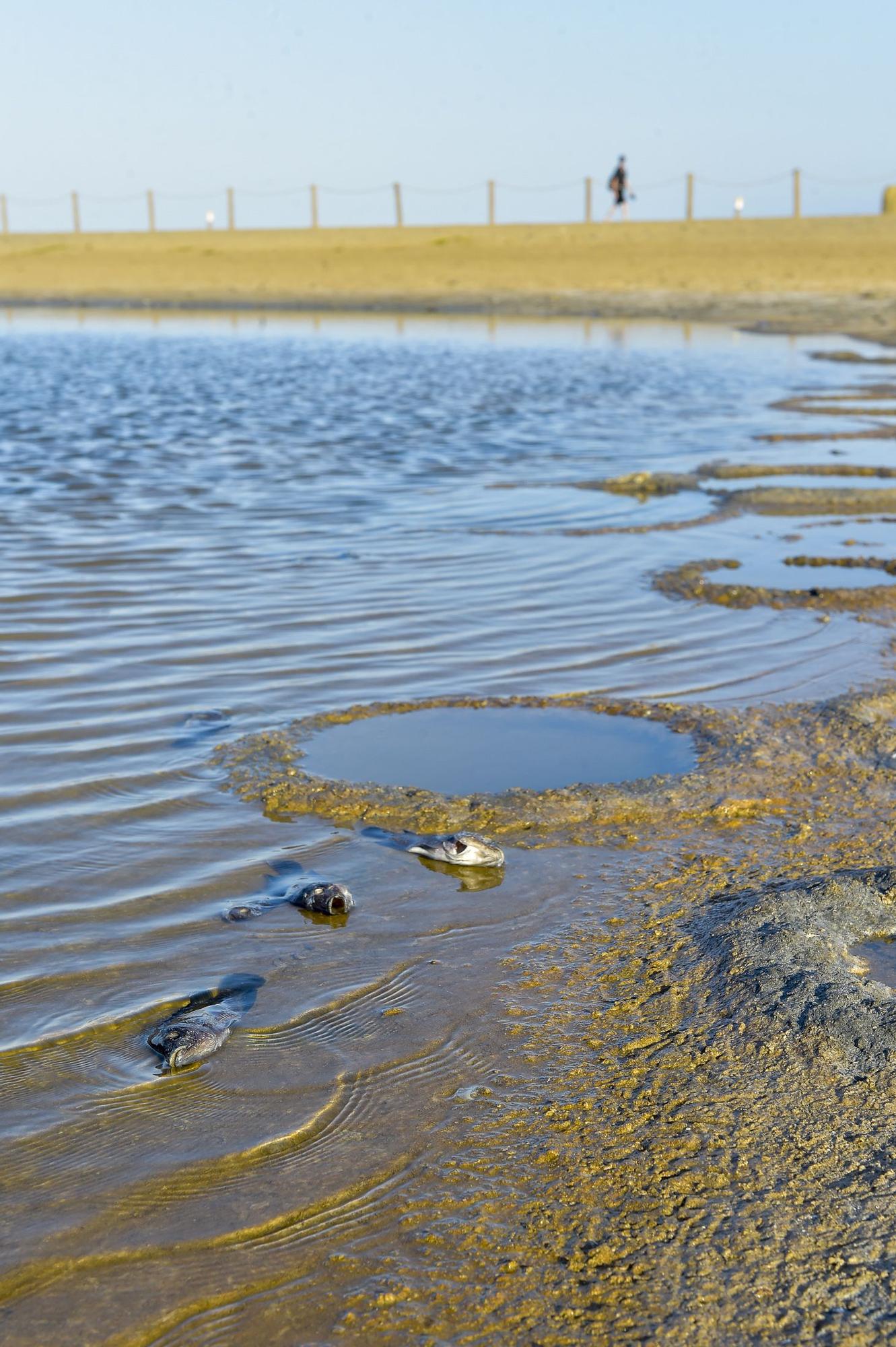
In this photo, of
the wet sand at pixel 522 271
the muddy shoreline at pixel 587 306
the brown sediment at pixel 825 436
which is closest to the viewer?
the brown sediment at pixel 825 436

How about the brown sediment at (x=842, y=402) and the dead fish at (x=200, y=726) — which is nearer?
the dead fish at (x=200, y=726)

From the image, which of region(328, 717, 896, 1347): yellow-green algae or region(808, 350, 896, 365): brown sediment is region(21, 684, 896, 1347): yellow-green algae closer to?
region(328, 717, 896, 1347): yellow-green algae

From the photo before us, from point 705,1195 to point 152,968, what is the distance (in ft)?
4.36

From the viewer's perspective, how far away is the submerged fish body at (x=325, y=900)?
10.3ft

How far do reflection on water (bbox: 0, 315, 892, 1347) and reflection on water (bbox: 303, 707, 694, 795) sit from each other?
268 millimetres

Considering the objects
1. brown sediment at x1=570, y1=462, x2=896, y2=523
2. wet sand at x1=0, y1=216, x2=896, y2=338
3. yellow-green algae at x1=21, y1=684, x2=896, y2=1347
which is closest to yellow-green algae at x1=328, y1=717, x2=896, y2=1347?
yellow-green algae at x1=21, y1=684, x2=896, y2=1347

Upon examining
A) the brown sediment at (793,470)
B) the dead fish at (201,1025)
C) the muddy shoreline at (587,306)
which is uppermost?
the muddy shoreline at (587,306)

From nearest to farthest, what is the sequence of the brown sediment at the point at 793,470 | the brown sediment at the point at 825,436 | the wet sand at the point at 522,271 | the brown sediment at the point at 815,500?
the brown sediment at the point at 815,500 < the brown sediment at the point at 793,470 < the brown sediment at the point at 825,436 < the wet sand at the point at 522,271

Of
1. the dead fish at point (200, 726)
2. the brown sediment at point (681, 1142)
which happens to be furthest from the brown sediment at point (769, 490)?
the brown sediment at point (681, 1142)

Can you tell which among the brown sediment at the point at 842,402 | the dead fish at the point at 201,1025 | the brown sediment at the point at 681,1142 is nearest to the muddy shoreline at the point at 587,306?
the brown sediment at the point at 842,402

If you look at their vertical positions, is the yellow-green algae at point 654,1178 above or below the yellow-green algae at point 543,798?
below

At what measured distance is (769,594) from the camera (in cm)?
607

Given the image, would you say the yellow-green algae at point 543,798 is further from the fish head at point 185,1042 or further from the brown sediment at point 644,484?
the brown sediment at point 644,484

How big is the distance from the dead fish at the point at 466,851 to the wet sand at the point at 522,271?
1837cm
